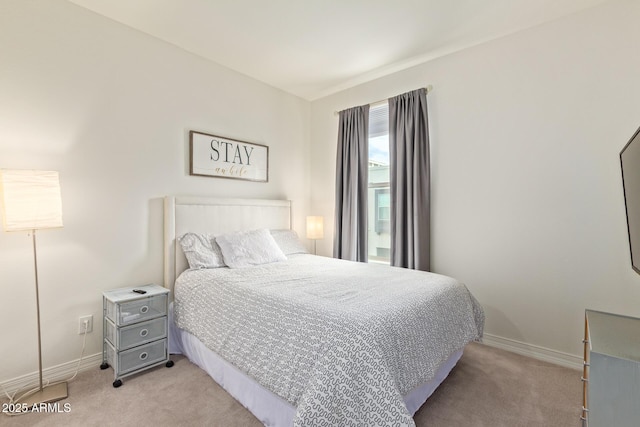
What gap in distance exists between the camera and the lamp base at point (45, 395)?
183 cm

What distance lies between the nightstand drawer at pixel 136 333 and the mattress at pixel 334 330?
16 cm

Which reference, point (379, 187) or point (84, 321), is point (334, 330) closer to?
point (84, 321)

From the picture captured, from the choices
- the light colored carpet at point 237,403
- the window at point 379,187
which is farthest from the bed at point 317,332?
the window at point 379,187

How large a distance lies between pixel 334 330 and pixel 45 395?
2004 mm

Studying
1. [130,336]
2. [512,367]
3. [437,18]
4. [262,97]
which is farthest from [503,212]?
[130,336]

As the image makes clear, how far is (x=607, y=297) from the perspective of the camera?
86.4 inches

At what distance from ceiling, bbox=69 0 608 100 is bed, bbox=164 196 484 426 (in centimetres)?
151

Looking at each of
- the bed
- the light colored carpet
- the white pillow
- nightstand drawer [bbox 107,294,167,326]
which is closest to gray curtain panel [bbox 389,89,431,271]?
the bed

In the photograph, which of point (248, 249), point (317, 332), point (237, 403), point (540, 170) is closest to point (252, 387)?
point (237, 403)

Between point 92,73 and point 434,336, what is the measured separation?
3135 millimetres

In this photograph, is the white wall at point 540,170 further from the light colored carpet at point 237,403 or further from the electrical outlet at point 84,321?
the electrical outlet at point 84,321

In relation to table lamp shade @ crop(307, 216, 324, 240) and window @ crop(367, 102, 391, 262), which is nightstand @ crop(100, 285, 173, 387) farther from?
window @ crop(367, 102, 391, 262)

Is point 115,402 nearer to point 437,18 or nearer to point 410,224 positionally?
point 410,224

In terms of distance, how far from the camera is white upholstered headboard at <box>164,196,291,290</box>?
2.66 metres
